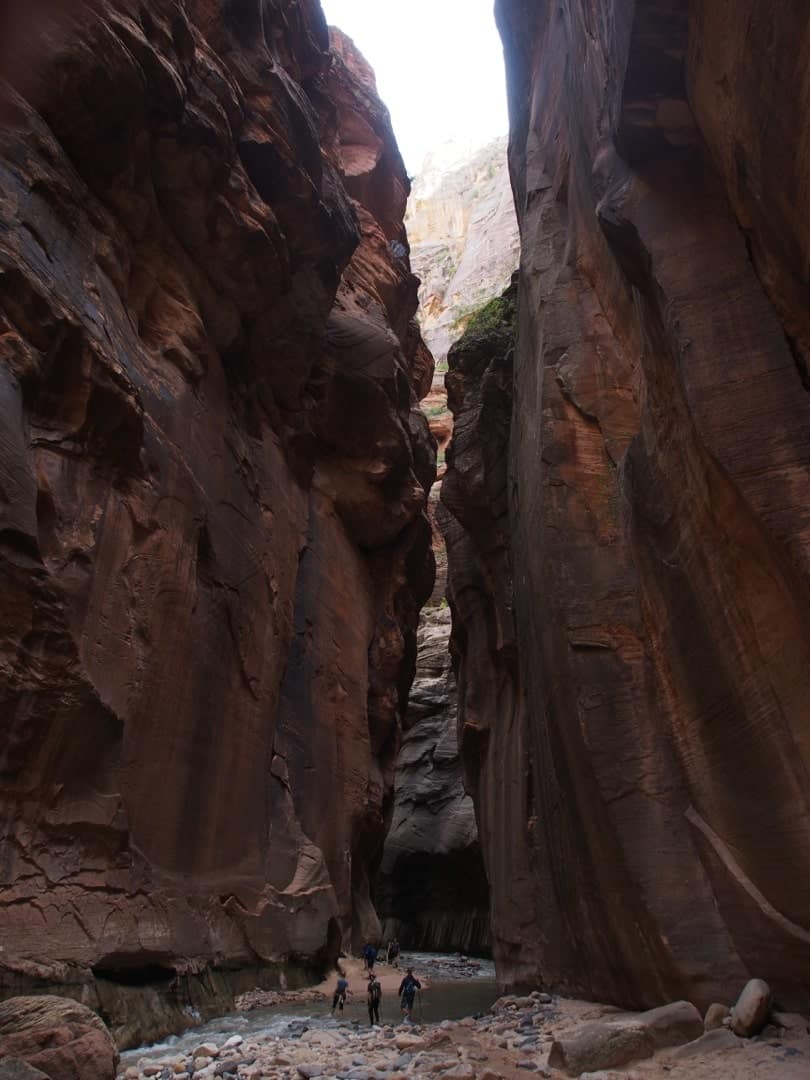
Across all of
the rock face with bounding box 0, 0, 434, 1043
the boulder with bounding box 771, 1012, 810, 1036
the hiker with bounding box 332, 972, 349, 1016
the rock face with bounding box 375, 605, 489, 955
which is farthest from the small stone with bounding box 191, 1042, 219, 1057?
the rock face with bounding box 375, 605, 489, 955

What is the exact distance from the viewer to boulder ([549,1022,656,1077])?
25.3 ft

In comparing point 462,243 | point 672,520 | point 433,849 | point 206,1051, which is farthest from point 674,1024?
point 462,243

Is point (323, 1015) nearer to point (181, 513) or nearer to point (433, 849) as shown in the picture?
point (181, 513)

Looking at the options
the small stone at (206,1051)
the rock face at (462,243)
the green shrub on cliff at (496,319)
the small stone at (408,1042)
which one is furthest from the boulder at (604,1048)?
the rock face at (462,243)

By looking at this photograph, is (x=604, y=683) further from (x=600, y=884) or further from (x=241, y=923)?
(x=241, y=923)

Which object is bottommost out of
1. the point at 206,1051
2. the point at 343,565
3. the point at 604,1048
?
the point at 206,1051

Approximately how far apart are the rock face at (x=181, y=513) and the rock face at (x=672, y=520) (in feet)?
16.8

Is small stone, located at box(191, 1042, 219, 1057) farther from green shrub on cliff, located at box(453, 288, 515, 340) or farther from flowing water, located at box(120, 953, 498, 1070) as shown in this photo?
green shrub on cliff, located at box(453, 288, 515, 340)

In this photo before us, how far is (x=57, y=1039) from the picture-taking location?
7020 millimetres

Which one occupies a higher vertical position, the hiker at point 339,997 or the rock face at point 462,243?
the rock face at point 462,243

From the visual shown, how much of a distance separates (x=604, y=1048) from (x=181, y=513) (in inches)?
365

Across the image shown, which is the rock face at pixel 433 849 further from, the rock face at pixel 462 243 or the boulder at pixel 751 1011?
the rock face at pixel 462 243

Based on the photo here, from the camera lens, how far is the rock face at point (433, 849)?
33344 mm

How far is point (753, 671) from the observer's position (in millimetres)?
8828
